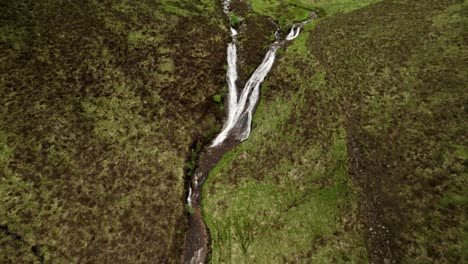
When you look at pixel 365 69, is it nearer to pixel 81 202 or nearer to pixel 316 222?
pixel 316 222

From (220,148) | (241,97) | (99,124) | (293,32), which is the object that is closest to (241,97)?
(241,97)

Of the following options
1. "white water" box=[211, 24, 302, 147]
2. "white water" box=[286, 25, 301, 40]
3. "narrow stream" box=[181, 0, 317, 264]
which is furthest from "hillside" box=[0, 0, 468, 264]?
"white water" box=[286, 25, 301, 40]

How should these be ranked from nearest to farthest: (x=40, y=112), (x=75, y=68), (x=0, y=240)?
(x=0, y=240) → (x=40, y=112) → (x=75, y=68)

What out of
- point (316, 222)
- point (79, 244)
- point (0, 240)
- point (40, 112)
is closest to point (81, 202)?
point (79, 244)

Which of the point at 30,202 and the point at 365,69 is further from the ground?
the point at 30,202

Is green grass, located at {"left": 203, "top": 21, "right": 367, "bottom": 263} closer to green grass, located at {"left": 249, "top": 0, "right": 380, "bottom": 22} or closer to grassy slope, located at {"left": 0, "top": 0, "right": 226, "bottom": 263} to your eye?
grassy slope, located at {"left": 0, "top": 0, "right": 226, "bottom": 263}

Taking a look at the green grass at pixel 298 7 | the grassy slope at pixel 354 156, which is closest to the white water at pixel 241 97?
the grassy slope at pixel 354 156

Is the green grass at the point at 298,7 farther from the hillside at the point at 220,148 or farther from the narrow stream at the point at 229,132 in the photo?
the hillside at the point at 220,148
